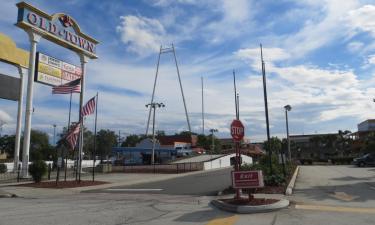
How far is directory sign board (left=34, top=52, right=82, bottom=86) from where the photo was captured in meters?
34.2

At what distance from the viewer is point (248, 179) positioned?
1380cm

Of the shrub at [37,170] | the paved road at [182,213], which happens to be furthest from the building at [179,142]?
the paved road at [182,213]

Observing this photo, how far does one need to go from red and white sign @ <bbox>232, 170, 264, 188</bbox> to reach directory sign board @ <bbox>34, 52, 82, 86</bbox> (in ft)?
80.4

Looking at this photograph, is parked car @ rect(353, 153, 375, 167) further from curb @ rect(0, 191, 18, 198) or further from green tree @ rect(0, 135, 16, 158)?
green tree @ rect(0, 135, 16, 158)

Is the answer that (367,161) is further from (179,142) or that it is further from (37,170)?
(179,142)

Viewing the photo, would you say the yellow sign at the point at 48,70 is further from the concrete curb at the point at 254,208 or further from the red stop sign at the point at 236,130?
the concrete curb at the point at 254,208

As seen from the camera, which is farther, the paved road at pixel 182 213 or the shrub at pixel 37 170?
the shrub at pixel 37 170

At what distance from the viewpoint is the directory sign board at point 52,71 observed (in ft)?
112

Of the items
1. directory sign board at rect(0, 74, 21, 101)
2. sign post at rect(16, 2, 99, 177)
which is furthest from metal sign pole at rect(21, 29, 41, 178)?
directory sign board at rect(0, 74, 21, 101)

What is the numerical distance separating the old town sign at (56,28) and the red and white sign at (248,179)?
24.4m

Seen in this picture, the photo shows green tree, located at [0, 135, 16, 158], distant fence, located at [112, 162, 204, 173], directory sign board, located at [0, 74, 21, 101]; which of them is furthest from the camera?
green tree, located at [0, 135, 16, 158]

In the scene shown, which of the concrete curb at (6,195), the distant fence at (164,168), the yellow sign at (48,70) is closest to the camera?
the concrete curb at (6,195)

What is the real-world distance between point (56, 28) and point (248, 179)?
27.2 m

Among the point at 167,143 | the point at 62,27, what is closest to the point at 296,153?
the point at 167,143
